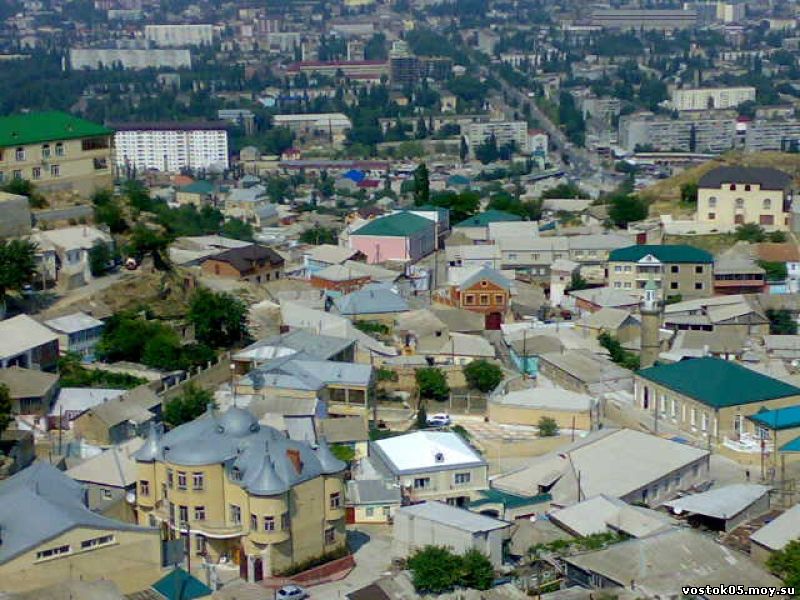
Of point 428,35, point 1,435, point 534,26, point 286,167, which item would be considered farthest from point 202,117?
point 1,435

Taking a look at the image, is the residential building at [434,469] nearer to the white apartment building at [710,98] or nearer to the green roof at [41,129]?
the green roof at [41,129]

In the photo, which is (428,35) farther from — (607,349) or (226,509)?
(226,509)

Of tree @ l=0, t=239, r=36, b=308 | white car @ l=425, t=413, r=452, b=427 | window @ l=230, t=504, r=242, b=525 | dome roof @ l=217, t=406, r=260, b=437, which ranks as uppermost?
tree @ l=0, t=239, r=36, b=308

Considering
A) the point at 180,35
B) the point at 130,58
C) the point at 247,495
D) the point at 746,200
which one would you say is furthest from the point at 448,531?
the point at 180,35

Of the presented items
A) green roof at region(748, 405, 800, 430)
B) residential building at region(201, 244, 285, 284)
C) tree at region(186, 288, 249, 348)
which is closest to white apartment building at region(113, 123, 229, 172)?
residential building at region(201, 244, 285, 284)

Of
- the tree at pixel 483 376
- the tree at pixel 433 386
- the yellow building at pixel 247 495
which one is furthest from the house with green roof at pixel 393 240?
the yellow building at pixel 247 495

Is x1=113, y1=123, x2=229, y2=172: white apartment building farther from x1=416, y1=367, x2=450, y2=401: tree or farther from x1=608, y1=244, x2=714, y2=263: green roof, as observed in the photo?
x1=416, y1=367, x2=450, y2=401: tree
